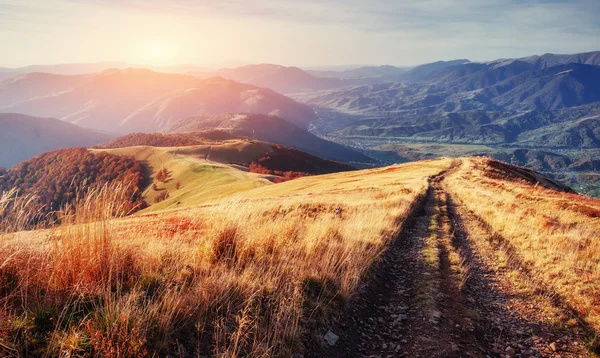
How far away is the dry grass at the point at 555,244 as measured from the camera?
8078 millimetres

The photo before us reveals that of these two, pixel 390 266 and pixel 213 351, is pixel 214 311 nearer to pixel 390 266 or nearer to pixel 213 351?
pixel 213 351

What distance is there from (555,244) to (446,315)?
26.3 ft

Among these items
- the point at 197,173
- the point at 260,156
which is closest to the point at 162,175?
the point at 197,173

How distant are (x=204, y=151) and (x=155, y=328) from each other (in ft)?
381

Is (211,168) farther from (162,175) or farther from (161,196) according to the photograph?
(162,175)

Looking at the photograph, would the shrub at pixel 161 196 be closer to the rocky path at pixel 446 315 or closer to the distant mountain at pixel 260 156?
the distant mountain at pixel 260 156

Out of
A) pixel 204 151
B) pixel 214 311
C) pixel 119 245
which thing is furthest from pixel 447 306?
pixel 204 151

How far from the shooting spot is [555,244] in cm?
1187

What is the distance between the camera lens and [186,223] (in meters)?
13.5

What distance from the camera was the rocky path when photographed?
226 inches

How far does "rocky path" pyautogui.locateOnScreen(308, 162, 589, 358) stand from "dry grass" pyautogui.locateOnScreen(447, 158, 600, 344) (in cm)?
Result: 66

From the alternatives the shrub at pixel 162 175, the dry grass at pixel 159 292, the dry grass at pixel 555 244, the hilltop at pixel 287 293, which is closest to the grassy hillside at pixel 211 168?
the shrub at pixel 162 175

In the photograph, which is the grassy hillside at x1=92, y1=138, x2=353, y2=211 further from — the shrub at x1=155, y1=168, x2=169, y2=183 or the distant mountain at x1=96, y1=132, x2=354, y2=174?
the shrub at x1=155, y1=168, x2=169, y2=183

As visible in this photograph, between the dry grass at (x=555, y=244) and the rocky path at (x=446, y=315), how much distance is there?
66 centimetres
